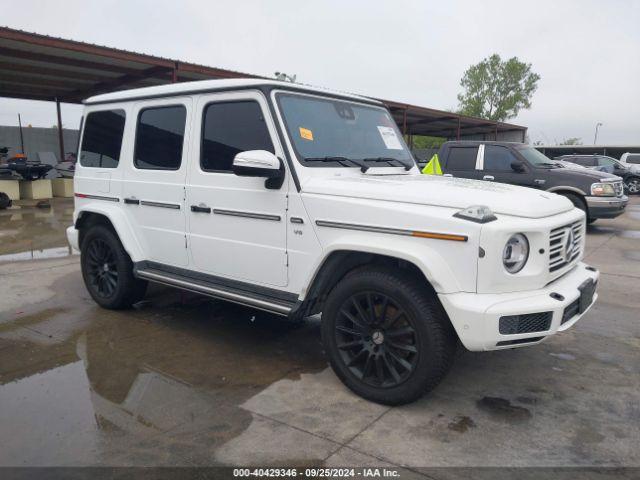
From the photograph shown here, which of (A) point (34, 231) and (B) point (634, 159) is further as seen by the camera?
(B) point (634, 159)

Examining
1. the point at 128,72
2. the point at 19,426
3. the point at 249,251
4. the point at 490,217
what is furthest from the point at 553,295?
the point at 128,72

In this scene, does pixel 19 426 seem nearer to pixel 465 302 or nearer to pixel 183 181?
pixel 183 181

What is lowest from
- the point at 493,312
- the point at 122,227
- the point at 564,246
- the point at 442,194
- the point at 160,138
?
the point at 493,312

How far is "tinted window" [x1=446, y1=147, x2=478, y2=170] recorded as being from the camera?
33.3 feet

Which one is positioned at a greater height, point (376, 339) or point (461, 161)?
point (461, 161)

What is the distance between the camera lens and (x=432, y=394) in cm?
341

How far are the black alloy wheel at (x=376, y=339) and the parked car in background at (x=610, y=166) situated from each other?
17.8 m

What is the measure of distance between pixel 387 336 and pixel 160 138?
2.70 metres

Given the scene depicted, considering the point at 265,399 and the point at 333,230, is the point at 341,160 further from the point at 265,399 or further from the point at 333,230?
the point at 265,399

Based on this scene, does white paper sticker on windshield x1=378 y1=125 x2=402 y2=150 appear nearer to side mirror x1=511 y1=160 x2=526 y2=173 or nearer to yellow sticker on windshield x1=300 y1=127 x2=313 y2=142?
yellow sticker on windshield x1=300 y1=127 x2=313 y2=142

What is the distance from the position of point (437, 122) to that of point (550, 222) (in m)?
26.7

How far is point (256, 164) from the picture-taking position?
3.33 m

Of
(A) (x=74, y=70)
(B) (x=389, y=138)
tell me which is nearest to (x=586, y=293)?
(B) (x=389, y=138)

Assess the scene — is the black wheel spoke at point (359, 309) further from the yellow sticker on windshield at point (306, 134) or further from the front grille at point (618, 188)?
the front grille at point (618, 188)
